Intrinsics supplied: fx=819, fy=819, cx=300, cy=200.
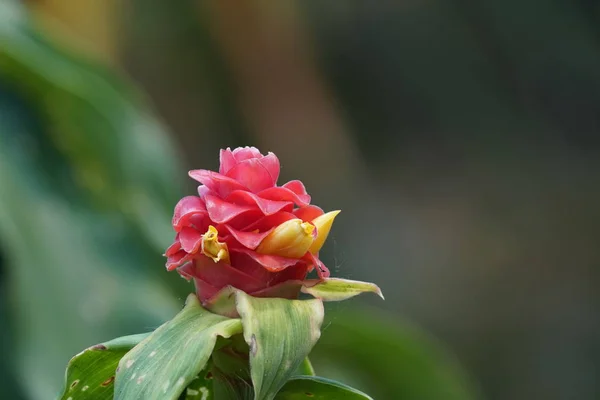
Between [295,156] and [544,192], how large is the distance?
4.11 ft

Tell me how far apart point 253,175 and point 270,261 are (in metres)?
0.06

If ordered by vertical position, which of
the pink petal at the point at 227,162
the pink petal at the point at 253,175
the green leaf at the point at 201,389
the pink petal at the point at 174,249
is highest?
the pink petal at the point at 227,162

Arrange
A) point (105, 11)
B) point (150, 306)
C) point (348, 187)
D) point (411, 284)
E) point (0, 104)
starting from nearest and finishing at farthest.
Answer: point (150, 306) < point (0, 104) < point (105, 11) < point (411, 284) < point (348, 187)

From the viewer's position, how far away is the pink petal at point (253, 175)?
1.72 ft

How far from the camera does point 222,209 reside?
506 millimetres

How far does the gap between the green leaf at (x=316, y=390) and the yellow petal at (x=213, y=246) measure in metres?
0.11

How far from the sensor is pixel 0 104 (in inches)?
69.7

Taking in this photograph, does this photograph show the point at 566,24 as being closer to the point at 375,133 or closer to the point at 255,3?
the point at 375,133

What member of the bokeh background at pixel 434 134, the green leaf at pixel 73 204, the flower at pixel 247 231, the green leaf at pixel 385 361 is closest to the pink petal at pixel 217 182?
the flower at pixel 247 231

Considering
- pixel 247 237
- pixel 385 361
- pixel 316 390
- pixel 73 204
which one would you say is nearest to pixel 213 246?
pixel 247 237

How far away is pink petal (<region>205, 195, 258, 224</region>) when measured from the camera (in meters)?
0.50

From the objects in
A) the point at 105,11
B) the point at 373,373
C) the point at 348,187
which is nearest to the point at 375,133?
the point at 348,187

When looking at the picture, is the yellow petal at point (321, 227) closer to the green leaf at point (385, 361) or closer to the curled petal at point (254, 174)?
the curled petal at point (254, 174)

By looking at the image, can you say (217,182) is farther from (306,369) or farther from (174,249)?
(306,369)
